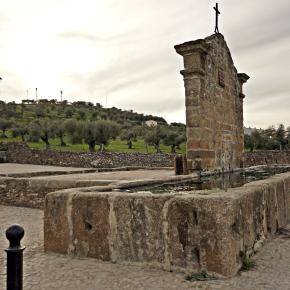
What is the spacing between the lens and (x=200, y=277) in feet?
11.7

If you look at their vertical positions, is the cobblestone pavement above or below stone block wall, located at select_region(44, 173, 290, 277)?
below

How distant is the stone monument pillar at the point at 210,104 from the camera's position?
26.8 feet

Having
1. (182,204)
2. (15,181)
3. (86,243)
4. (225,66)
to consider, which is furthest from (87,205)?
(225,66)

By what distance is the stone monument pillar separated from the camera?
26.8 feet

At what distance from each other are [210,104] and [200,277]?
229 inches

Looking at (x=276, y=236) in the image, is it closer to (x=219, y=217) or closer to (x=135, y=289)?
(x=219, y=217)

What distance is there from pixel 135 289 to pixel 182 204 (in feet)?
3.20

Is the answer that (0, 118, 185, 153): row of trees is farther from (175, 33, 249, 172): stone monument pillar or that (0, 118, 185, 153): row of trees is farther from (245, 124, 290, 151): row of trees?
(175, 33, 249, 172): stone monument pillar

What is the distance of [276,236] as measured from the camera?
5.37 metres

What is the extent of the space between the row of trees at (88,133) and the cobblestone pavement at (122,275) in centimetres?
3749

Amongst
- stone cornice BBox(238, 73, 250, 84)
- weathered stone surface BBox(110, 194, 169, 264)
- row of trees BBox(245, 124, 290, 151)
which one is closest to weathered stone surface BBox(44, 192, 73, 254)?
weathered stone surface BBox(110, 194, 169, 264)

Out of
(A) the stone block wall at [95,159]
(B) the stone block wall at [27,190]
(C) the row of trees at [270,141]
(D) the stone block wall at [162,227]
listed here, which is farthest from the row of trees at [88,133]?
(D) the stone block wall at [162,227]

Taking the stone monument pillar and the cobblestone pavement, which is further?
the stone monument pillar

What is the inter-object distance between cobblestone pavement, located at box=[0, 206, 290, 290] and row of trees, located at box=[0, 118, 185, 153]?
3749cm
